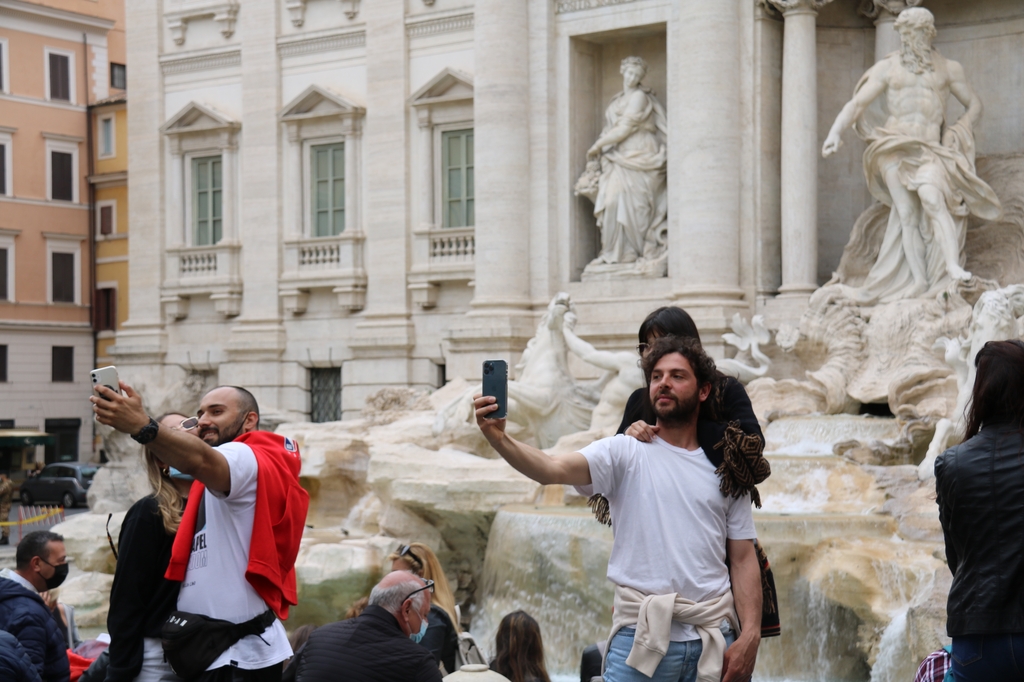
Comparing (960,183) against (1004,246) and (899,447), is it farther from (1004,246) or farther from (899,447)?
(899,447)

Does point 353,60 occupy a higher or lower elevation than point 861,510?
higher

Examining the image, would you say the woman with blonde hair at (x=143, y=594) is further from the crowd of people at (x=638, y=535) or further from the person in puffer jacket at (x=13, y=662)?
the person in puffer jacket at (x=13, y=662)

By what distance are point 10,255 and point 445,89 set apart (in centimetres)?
1599

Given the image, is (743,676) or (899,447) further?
(899,447)

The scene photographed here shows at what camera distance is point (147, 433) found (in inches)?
161

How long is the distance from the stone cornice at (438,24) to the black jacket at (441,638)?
13.8 meters

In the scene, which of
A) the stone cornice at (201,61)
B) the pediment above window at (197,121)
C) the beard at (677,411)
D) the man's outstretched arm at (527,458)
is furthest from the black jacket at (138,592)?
the stone cornice at (201,61)

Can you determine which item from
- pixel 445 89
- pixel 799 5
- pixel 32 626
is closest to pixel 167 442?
pixel 32 626

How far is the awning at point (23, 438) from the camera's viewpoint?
99.8 feet

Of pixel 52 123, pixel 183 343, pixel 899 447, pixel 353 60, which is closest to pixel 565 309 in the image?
pixel 899 447

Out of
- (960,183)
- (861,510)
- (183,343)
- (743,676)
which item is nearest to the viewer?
(743,676)

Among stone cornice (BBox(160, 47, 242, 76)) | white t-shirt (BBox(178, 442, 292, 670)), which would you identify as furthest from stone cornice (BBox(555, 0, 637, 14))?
white t-shirt (BBox(178, 442, 292, 670))

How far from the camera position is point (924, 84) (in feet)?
52.4

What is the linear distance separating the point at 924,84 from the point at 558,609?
7.75m
